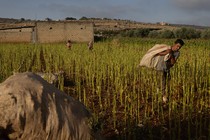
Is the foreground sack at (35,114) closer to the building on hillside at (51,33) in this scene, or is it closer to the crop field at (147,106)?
the crop field at (147,106)

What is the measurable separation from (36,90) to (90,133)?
674mm

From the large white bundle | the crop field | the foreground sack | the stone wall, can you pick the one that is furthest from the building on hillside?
the foreground sack

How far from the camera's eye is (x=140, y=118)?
629 centimetres

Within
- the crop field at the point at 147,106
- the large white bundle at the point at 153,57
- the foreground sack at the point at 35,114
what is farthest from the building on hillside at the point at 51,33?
the foreground sack at the point at 35,114

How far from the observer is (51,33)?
105ft

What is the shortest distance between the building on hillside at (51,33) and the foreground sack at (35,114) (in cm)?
2876

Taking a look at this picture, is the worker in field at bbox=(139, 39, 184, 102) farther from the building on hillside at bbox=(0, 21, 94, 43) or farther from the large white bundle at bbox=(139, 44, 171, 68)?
the building on hillside at bbox=(0, 21, 94, 43)

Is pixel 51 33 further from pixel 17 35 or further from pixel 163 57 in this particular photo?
pixel 163 57

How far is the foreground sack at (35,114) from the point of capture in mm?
3377

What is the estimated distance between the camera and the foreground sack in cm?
338

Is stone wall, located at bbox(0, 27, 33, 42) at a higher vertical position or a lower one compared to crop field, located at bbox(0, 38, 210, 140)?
higher

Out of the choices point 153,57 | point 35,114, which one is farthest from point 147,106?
point 35,114

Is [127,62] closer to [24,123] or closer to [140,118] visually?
[140,118]

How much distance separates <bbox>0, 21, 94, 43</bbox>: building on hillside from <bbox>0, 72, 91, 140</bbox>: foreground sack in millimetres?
28759
